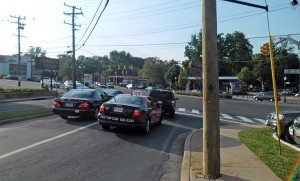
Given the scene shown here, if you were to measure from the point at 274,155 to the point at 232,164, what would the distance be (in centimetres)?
161

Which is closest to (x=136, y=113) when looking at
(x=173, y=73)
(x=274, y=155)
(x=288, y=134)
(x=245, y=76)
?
(x=274, y=155)

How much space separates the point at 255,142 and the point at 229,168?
158 inches

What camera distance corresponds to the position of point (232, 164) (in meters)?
8.23

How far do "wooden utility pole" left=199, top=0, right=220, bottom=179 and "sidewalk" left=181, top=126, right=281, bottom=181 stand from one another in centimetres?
34

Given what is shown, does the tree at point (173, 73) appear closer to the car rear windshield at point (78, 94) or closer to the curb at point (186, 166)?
the car rear windshield at point (78, 94)

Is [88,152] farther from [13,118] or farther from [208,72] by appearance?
[13,118]

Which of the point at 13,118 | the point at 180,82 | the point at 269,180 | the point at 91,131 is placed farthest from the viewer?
the point at 180,82

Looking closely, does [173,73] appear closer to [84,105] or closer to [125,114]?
[84,105]

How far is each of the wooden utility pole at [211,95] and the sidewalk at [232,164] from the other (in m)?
0.34

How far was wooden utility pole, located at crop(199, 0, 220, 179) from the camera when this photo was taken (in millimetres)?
7148

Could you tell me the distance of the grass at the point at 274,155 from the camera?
7590 mm

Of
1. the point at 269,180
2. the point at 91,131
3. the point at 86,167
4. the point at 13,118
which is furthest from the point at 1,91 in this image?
the point at 269,180

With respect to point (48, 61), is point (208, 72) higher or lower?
lower

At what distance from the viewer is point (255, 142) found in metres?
11.5
